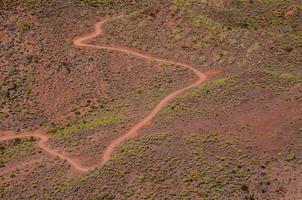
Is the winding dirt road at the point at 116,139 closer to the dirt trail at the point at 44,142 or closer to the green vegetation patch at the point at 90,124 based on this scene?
the dirt trail at the point at 44,142

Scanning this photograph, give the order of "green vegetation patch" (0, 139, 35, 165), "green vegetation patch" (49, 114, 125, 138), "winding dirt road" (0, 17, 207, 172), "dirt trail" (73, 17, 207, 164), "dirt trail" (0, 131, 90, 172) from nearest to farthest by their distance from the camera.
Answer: "dirt trail" (0, 131, 90, 172)
"winding dirt road" (0, 17, 207, 172)
"dirt trail" (73, 17, 207, 164)
"green vegetation patch" (0, 139, 35, 165)
"green vegetation patch" (49, 114, 125, 138)

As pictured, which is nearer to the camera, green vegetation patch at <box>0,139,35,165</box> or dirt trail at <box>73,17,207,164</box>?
dirt trail at <box>73,17,207,164</box>

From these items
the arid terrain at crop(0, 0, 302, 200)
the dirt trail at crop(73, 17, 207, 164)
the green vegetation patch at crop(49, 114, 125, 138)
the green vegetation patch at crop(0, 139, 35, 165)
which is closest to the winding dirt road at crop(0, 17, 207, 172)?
the dirt trail at crop(73, 17, 207, 164)

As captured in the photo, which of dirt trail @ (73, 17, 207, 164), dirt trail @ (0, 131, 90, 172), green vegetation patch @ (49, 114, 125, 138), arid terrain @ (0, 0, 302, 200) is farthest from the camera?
green vegetation patch @ (49, 114, 125, 138)

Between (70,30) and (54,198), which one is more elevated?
(70,30)

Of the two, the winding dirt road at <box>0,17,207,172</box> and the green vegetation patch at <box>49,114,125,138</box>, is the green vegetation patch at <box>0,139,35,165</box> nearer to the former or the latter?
the winding dirt road at <box>0,17,207,172</box>

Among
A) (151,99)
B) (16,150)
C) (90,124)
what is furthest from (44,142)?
(151,99)

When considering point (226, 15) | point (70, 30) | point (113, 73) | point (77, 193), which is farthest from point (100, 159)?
point (226, 15)

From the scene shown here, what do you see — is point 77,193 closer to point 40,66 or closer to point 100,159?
point 100,159
